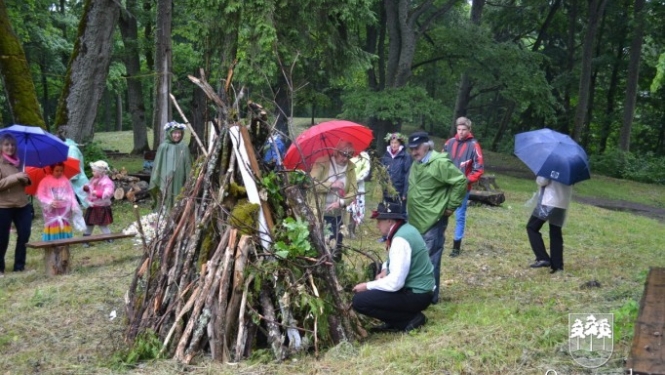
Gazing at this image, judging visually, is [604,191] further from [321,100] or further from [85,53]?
[85,53]

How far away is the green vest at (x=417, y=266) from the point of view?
224 inches

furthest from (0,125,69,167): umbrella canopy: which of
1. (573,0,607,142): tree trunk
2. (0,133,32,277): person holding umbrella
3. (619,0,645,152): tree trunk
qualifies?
(619,0,645,152): tree trunk

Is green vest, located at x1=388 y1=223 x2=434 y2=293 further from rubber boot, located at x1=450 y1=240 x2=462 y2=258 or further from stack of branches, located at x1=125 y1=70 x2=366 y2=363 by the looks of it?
rubber boot, located at x1=450 y1=240 x2=462 y2=258

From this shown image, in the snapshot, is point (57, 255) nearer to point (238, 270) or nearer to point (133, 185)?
point (238, 270)

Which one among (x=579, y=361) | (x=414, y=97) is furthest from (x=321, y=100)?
(x=579, y=361)

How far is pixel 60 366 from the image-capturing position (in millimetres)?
5328

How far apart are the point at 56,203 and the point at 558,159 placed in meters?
6.57

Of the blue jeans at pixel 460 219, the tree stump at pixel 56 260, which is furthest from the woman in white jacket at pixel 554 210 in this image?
the tree stump at pixel 56 260

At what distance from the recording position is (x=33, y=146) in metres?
8.75

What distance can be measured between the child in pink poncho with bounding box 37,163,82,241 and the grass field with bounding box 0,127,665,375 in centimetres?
51

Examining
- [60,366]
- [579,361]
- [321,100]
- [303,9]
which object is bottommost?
[60,366]

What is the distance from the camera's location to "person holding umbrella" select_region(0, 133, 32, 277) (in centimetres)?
849

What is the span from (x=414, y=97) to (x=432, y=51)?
4.74 metres

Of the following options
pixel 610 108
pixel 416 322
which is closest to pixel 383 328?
pixel 416 322
